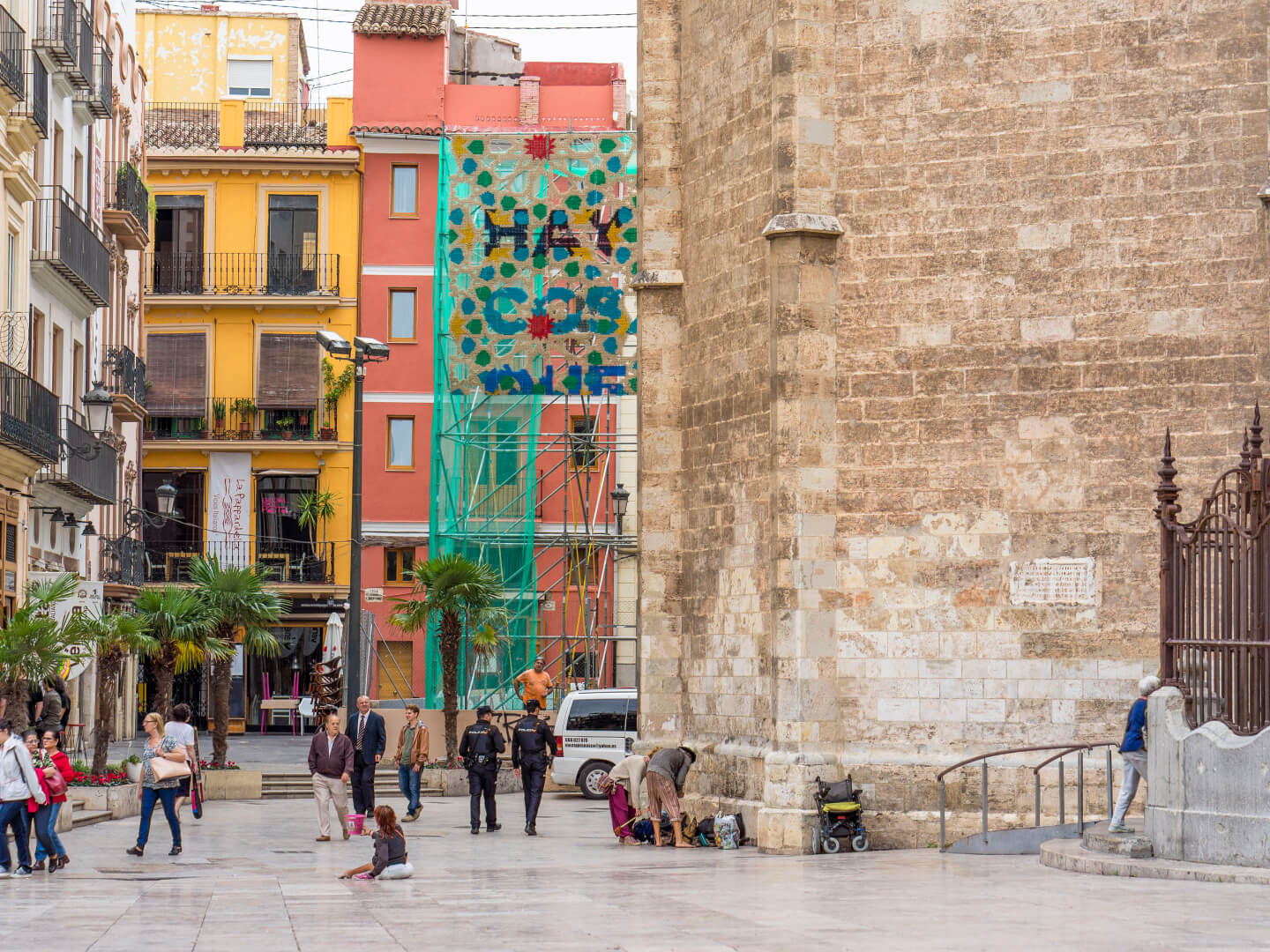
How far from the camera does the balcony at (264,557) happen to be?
46.3 metres

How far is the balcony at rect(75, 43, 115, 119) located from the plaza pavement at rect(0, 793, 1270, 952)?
15.9m

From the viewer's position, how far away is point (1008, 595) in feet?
60.0

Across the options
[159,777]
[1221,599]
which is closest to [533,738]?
[159,777]

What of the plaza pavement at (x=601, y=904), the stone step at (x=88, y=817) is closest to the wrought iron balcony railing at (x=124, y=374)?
the stone step at (x=88, y=817)

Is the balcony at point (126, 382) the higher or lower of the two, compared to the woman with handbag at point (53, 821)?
higher

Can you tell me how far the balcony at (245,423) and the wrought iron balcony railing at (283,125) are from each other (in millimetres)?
6558

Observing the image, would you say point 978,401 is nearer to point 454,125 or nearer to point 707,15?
point 707,15

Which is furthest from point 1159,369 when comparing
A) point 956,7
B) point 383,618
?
point 383,618

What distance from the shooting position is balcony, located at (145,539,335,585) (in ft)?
152

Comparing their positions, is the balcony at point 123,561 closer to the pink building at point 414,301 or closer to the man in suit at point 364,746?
the pink building at point 414,301

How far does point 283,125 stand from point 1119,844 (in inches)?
1521

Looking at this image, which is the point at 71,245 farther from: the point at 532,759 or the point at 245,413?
the point at 245,413

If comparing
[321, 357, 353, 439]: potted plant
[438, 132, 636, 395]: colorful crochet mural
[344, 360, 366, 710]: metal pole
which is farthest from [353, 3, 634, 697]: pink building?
[344, 360, 366, 710]: metal pole

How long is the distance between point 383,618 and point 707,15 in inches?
1063
